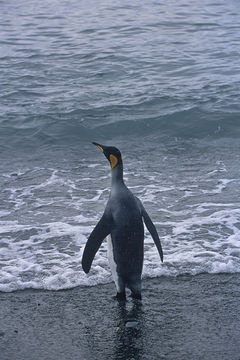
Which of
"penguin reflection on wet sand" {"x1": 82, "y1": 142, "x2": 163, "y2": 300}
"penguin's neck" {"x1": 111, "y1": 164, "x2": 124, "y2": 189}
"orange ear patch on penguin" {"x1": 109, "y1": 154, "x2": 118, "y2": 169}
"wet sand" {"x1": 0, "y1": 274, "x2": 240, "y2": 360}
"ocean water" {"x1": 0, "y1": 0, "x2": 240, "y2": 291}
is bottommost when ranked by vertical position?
"ocean water" {"x1": 0, "y1": 0, "x2": 240, "y2": 291}

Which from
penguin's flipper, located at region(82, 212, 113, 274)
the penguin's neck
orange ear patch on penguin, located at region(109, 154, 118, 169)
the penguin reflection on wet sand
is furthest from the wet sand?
orange ear patch on penguin, located at region(109, 154, 118, 169)

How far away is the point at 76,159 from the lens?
29.7 ft

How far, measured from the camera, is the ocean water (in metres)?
5.70

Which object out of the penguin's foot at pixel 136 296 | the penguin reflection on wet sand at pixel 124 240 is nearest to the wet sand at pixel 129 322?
the penguin's foot at pixel 136 296

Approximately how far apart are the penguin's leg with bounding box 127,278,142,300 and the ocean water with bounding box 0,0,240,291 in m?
0.49

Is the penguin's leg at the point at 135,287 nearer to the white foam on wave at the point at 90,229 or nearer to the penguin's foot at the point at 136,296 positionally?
the penguin's foot at the point at 136,296

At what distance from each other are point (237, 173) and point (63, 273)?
3.50 metres

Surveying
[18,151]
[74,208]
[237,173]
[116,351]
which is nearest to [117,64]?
[18,151]

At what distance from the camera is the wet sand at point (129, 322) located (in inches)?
156

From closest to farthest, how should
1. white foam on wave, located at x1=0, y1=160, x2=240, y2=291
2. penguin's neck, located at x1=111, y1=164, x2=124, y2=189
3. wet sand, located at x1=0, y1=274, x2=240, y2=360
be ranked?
wet sand, located at x1=0, y1=274, x2=240, y2=360, penguin's neck, located at x1=111, y1=164, x2=124, y2=189, white foam on wave, located at x1=0, y1=160, x2=240, y2=291

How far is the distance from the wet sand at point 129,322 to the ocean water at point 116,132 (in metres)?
0.24

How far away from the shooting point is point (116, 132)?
10648 mm

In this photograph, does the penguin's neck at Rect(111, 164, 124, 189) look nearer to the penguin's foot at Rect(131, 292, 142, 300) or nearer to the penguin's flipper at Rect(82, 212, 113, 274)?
the penguin's flipper at Rect(82, 212, 113, 274)

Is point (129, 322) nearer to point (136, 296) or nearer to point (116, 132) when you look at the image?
point (136, 296)
